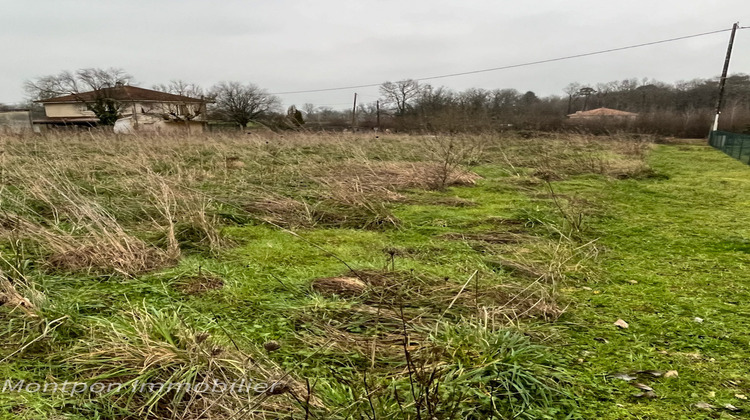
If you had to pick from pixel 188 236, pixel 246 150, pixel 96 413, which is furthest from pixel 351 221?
pixel 246 150

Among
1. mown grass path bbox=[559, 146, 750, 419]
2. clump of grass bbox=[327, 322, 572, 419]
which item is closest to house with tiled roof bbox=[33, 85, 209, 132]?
mown grass path bbox=[559, 146, 750, 419]

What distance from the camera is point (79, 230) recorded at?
342 cm

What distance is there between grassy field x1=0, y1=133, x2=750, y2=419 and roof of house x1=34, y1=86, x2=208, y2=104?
2203 cm

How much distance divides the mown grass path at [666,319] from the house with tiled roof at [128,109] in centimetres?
2315

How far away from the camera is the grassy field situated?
1.49m

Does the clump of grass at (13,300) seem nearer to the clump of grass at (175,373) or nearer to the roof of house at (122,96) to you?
the clump of grass at (175,373)

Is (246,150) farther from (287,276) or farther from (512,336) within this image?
(512,336)

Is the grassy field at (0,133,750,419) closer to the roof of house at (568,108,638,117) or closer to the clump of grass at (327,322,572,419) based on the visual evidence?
the clump of grass at (327,322,572,419)

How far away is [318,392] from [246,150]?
10.4 m

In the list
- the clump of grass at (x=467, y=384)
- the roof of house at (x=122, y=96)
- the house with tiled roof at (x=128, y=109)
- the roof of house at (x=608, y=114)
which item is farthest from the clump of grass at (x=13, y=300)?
the roof of house at (x=608, y=114)

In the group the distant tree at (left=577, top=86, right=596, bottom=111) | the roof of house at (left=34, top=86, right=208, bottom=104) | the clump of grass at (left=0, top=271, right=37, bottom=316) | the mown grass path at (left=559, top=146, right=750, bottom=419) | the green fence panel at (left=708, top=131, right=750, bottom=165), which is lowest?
the mown grass path at (left=559, top=146, right=750, bottom=419)

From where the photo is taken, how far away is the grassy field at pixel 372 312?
1.49 meters

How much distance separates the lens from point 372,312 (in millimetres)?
2189

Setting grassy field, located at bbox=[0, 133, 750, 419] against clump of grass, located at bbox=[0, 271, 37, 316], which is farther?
clump of grass, located at bbox=[0, 271, 37, 316]
